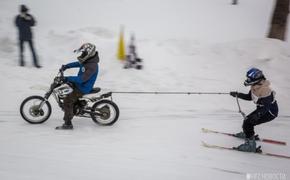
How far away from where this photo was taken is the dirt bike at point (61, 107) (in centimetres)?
775

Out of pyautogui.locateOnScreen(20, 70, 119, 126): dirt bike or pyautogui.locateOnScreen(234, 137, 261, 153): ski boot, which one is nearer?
pyautogui.locateOnScreen(234, 137, 261, 153): ski boot

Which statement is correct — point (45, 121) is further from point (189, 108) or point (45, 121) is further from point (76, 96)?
point (189, 108)

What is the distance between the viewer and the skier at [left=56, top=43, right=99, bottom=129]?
765cm

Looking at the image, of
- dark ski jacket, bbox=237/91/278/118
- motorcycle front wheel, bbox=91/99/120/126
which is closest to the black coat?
motorcycle front wheel, bbox=91/99/120/126

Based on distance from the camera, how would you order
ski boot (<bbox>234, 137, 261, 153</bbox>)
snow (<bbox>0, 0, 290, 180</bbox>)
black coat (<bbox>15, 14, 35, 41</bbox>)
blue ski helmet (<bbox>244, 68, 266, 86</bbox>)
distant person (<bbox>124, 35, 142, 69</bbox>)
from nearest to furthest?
snow (<bbox>0, 0, 290, 180</bbox>), blue ski helmet (<bbox>244, 68, 266, 86</bbox>), ski boot (<bbox>234, 137, 261, 153</bbox>), black coat (<bbox>15, 14, 35, 41</bbox>), distant person (<bbox>124, 35, 142, 69</bbox>)

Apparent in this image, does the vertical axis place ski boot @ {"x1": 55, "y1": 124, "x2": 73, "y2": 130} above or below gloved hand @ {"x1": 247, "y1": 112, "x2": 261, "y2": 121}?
below

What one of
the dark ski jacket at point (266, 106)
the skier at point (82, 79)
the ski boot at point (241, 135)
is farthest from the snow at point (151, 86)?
the dark ski jacket at point (266, 106)

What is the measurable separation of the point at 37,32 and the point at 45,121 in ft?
25.7

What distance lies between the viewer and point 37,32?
14.9m

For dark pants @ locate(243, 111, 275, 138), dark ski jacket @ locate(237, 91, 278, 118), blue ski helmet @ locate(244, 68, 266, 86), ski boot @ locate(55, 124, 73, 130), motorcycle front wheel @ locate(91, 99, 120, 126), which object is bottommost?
ski boot @ locate(55, 124, 73, 130)

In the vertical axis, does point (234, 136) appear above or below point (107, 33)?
below

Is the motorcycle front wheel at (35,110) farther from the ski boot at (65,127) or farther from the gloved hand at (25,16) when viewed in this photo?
the gloved hand at (25,16)

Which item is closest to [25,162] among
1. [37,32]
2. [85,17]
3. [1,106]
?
[1,106]

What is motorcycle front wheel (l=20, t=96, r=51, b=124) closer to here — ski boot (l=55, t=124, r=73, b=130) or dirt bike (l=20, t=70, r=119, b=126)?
dirt bike (l=20, t=70, r=119, b=126)
